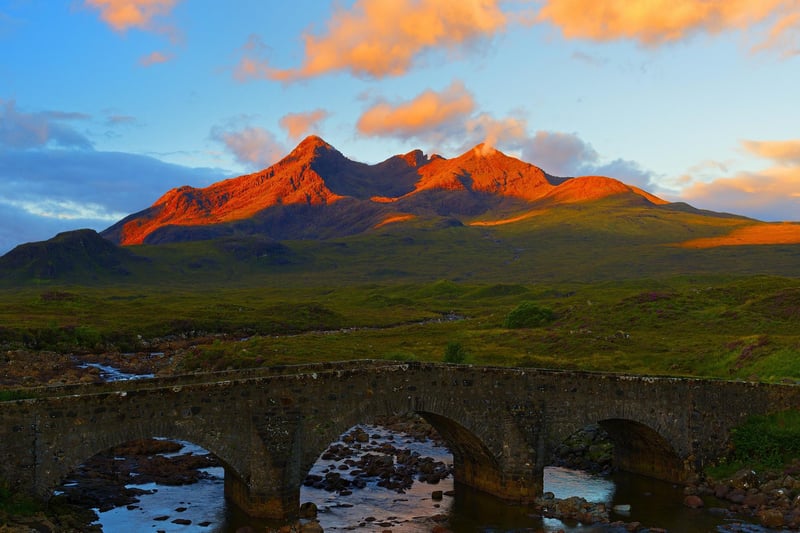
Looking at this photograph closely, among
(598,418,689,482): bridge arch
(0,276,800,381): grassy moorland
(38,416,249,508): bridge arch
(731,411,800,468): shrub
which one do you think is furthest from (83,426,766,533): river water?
(0,276,800,381): grassy moorland

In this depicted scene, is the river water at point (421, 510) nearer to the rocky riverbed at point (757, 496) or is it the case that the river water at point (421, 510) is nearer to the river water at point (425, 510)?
the river water at point (425, 510)

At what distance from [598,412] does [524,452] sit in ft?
14.3

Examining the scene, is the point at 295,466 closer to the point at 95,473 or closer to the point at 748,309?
the point at 95,473

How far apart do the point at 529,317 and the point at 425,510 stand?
6100 cm

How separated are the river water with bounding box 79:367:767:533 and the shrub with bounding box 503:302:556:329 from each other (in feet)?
170

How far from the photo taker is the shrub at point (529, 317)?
89875 mm

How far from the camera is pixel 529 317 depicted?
9081 cm

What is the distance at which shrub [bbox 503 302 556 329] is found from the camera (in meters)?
89.9

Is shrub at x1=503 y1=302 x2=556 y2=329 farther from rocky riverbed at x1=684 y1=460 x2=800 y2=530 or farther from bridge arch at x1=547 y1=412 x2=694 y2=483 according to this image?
rocky riverbed at x1=684 y1=460 x2=800 y2=530

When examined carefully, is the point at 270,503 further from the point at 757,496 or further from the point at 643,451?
the point at 757,496

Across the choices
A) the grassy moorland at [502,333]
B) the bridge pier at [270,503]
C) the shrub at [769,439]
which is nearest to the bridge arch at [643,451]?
the shrub at [769,439]

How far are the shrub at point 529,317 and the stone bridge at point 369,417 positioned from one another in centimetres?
5018

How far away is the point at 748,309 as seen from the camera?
74688mm

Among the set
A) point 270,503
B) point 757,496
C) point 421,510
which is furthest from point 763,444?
point 270,503
